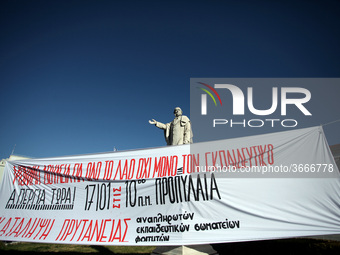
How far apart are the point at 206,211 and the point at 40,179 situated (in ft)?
14.5

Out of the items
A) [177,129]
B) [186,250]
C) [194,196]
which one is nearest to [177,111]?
[177,129]

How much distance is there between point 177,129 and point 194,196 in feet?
7.36

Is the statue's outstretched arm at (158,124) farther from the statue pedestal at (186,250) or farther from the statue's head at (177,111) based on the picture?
the statue pedestal at (186,250)

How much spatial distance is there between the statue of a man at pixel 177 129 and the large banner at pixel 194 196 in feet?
4.01

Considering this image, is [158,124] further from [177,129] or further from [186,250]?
[186,250]

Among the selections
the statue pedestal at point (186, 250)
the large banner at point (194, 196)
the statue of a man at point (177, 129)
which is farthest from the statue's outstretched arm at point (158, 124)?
the statue pedestal at point (186, 250)

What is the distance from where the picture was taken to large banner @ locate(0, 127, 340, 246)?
11.8 ft

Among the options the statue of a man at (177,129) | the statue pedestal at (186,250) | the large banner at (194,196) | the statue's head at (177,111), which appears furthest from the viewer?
the statue's head at (177,111)

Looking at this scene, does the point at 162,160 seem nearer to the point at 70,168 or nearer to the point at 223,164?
the point at 223,164

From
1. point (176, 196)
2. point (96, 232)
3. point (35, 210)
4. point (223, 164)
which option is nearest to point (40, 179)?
point (35, 210)

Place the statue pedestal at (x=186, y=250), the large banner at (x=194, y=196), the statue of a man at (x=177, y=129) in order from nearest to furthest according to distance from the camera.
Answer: the large banner at (x=194, y=196)
the statue pedestal at (x=186, y=250)
the statue of a man at (x=177, y=129)

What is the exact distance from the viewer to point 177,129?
5738mm

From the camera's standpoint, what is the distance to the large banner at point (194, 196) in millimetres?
3594

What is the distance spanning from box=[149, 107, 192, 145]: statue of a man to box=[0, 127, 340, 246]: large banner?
1.22 metres
